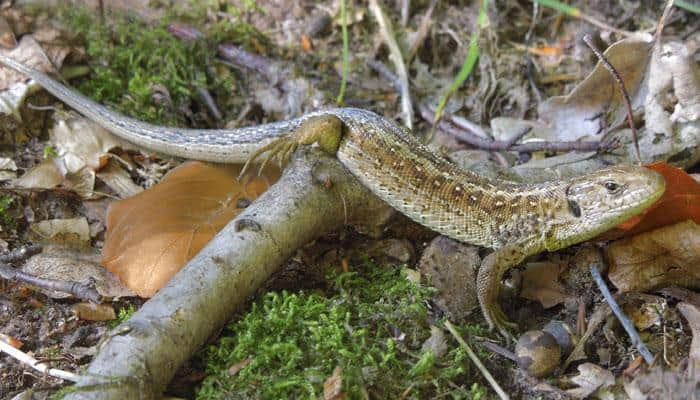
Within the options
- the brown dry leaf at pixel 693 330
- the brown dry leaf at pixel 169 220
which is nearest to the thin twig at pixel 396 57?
the brown dry leaf at pixel 169 220

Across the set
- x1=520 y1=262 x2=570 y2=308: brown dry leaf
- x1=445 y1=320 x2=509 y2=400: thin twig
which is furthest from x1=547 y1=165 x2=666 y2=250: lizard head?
x1=445 y1=320 x2=509 y2=400: thin twig

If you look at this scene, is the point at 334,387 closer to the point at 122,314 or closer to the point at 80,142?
the point at 122,314

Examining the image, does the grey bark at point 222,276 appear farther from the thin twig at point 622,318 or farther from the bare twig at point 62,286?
the thin twig at point 622,318

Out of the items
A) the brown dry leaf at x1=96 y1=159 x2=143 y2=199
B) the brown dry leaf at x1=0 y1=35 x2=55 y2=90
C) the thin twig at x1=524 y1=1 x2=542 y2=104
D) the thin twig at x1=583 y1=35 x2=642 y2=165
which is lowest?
the brown dry leaf at x1=96 y1=159 x2=143 y2=199

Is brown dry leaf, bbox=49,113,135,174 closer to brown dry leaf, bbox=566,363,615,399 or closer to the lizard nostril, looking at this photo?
the lizard nostril

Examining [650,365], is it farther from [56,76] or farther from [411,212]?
[56,76]

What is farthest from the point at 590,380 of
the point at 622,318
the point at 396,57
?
the point at 396,57

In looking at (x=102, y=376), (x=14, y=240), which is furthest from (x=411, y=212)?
(x=14, y=240)
